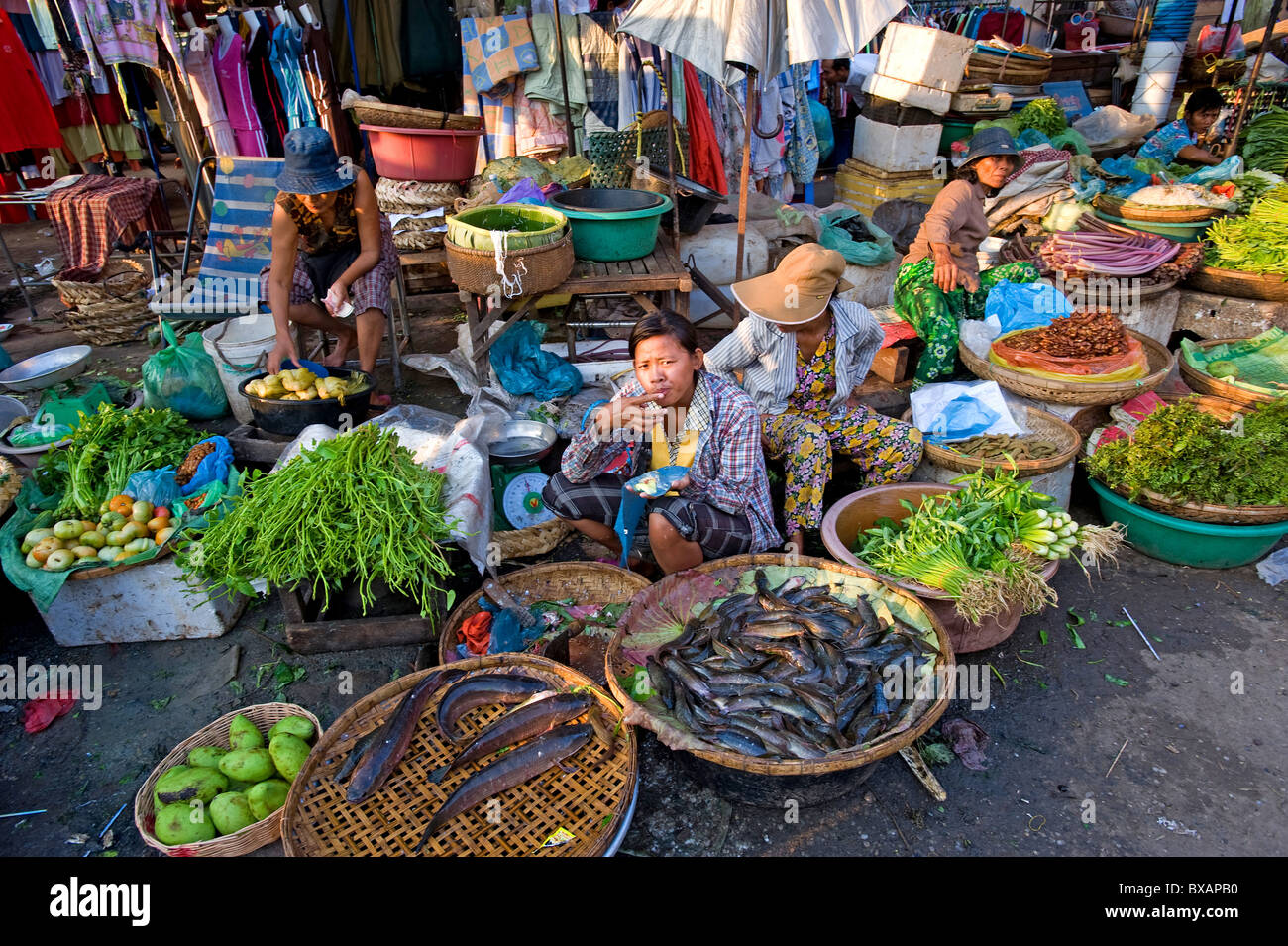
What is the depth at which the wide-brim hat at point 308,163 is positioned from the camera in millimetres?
4090

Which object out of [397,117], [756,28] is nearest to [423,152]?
[397,117]

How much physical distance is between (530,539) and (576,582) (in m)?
0.39

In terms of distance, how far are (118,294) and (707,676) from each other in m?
6.37

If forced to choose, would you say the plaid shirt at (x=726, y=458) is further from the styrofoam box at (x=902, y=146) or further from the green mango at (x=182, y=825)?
the styrofoam box at (x=902, y=146)

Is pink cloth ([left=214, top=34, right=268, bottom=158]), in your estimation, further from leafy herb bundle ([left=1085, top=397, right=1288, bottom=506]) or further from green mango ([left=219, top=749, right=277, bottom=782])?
leafy herb bundle ([left=1085, top=397, right=1288, bottom=506])

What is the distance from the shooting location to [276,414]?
12.1ft

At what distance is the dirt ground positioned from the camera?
2.41m

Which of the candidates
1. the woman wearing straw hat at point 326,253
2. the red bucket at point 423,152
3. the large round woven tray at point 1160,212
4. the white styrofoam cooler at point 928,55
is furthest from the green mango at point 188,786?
the white styrofoam cooler at point 928,55

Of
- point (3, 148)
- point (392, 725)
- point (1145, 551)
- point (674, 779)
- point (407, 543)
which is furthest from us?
point (3, 148)

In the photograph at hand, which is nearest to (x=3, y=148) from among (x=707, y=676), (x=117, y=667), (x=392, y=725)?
(x=117, y=667)

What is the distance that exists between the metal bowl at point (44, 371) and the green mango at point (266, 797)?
4258 millimetres

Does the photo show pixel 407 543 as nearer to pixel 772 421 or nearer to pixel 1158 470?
pixel 772 421

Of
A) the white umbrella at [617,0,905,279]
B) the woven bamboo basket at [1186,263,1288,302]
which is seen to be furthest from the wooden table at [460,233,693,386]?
the woven bamboo basket at [1186,263,1288,302]

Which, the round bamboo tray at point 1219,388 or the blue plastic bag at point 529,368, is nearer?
the round bamboo tray at point 1219,388
